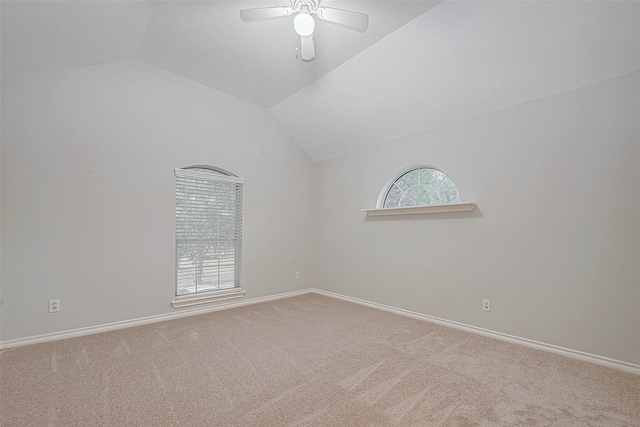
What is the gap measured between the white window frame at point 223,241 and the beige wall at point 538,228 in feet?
6.78

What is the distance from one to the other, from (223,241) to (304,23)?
2895 mm

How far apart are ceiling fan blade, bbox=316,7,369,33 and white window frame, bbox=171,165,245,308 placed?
2432mm

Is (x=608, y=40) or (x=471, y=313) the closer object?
(x=608, y=40)

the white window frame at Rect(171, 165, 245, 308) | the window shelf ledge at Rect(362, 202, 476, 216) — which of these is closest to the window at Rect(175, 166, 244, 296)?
the white window frame at Rect(171, 165, 245, 308)

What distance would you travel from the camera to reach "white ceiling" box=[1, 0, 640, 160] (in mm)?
2139

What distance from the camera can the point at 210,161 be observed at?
382cm

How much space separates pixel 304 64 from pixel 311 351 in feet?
9.54

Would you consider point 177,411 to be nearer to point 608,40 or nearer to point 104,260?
point 104,260

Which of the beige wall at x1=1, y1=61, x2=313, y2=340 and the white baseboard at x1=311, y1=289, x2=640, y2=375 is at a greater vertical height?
the beige wall at x1=1, y1=61, x2=313, y2=340

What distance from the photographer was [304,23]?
6.66 ft

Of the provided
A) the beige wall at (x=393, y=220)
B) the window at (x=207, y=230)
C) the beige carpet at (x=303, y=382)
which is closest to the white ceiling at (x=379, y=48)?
the beige wall at (x=393, y=220)

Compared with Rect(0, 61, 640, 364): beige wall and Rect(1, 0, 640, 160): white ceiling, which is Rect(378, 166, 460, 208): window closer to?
Rect(0, 61, 640, 364): beige wall

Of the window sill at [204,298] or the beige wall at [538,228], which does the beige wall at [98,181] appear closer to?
the window sill at [204,298]

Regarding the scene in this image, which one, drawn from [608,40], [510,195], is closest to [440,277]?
[510,195]
